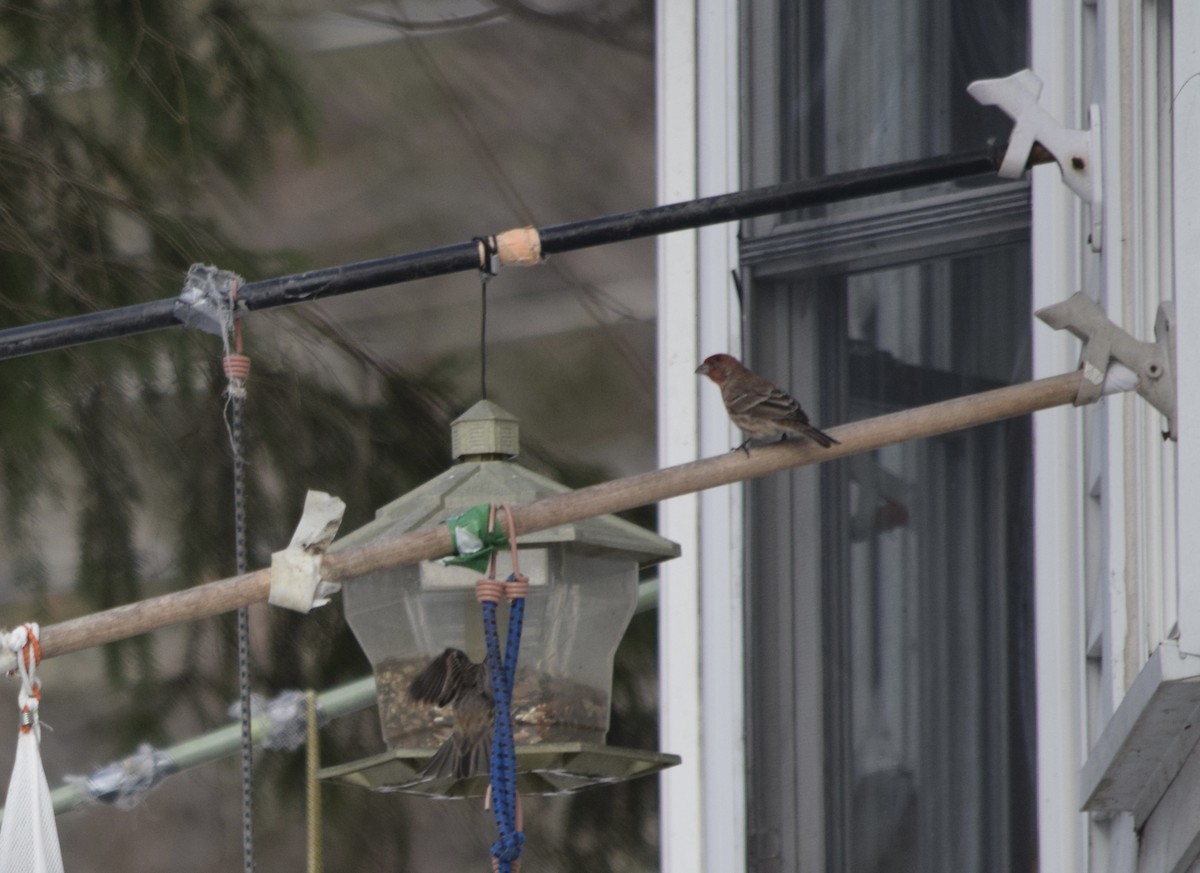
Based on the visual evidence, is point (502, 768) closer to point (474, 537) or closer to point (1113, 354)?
point (474, 537)

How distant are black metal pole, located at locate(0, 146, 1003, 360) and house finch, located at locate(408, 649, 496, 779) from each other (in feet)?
1.81

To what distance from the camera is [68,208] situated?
6043 millimetres

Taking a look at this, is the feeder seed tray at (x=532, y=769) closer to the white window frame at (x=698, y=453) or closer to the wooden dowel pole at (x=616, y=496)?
the wooden dowel pole at (x=616, y=496)

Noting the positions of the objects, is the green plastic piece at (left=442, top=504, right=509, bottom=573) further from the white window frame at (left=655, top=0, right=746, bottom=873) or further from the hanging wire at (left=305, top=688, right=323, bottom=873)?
the white window frame at (left=655, top=0, right=746, bottom=873)

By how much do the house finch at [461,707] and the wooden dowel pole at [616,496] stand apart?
9.4 inches

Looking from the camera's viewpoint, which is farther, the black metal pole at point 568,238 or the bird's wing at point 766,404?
the bird's wing at point 766,404

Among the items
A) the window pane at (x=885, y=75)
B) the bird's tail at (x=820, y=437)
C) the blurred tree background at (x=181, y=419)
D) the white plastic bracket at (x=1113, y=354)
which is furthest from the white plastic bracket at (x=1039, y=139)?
the blurred tree background at (x=181, y=419)

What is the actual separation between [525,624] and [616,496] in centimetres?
46

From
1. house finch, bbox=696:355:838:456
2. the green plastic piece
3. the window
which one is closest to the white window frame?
the window

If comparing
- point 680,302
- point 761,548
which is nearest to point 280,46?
point 680,302

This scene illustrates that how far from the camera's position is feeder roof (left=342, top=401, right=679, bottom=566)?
10.3 feet

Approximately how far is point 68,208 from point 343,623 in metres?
1.37

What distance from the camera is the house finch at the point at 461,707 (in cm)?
303

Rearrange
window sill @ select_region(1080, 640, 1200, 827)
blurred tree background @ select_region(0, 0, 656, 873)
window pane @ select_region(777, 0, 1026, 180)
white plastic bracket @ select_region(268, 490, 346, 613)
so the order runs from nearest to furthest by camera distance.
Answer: window sill @ select_region(1080, 640, 1200, 827)
white plastic bracket @ select_region(268, 490, 346, 613)
window pane @ select_region(777, 0, 1026, 180)
blurred tree background @ select_region(0, 0, 656, 873)
